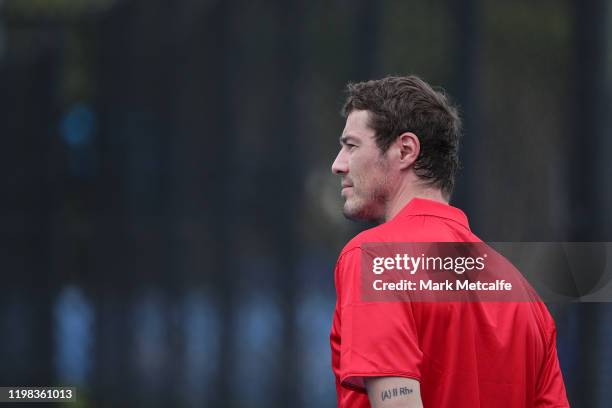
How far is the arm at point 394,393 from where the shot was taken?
160cm

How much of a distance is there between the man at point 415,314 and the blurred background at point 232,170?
222 centimetres

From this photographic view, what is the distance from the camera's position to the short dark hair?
6.49ft

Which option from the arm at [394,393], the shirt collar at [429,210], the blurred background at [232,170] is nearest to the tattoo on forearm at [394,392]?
the arm at [394,393]

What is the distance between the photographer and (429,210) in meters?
1.90

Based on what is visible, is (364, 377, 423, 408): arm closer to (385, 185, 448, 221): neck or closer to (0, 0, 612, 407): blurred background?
(385, 185, 448, 221): neck

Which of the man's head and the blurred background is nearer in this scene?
the man's head

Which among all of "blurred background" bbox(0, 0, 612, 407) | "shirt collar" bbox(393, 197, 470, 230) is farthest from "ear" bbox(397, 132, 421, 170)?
"blurred background" bbox(0, 0, 612, 407)

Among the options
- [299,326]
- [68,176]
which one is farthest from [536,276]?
[68,176]

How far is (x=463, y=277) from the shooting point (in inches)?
71.9

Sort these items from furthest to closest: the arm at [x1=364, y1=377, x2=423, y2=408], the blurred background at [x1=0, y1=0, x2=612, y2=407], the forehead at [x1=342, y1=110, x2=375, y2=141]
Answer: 1. the blurred background at [x1=0, y1=0, x2=612, y2=407]
2. the forehead at [x1=342, y1=110, x2=375, y2=141]
3. the arm at [x1=364, y1=377, x2=423, y2=408]

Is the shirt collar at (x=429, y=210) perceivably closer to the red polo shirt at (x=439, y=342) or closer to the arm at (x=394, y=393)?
Result: the red polo shirt at (x=439, y=342)

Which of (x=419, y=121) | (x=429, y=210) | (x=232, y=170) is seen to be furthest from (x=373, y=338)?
(x=232, y=170)

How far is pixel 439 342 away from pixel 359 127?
1.84 feet

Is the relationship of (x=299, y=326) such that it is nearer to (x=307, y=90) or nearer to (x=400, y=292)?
(x=307, y=90)
